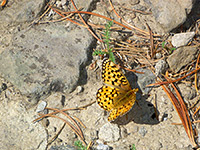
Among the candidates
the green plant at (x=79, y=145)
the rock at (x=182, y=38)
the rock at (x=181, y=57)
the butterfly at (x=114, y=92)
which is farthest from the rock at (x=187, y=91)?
the green plant at (x=79, y=145)

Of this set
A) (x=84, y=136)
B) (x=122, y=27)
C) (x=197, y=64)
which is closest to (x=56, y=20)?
(x=122, y=27)

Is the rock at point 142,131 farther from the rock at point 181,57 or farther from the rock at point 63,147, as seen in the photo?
the rock at point 181,57

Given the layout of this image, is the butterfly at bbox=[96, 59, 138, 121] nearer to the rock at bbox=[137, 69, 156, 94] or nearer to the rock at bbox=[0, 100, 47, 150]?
the rock at bbox=[137, 69, 156, 94]

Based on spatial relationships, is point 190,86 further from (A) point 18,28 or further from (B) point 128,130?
(A) point 18,28

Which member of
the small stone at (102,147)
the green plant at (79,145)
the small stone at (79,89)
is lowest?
the small stone at (102,147)

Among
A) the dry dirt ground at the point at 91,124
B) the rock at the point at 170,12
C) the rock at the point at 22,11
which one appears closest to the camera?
the dry dirt ground at the point at 91,124

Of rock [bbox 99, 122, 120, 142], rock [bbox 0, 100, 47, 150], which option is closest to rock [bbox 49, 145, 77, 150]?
rock [bbox 0, 100, 47, 150]

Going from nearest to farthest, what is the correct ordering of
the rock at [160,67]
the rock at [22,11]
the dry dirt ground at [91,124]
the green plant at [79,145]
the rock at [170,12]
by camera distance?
the green plant at [79,145] → the dry dirt ground at [91,124] → the rock at [160,67] → the rock at [170,12] → the rock at [22,11]
